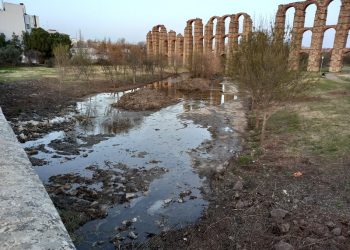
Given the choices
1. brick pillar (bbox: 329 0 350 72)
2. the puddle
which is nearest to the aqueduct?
brick pillar (bbox: 329 0 350 72)

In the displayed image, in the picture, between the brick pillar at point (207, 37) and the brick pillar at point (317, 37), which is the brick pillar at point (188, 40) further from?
the brick pillar at point (317, 37)

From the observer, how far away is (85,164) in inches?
407

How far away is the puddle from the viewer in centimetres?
677

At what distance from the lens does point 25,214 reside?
11.6ft

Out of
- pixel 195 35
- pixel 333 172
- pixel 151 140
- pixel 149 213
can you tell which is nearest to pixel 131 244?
pixel 149 213

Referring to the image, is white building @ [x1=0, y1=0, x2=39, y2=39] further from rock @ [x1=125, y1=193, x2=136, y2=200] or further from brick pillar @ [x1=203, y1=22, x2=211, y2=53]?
rock @ [x1=125, y1=193, x2=136, y2=200]

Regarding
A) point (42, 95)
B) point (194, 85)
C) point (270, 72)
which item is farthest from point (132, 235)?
point (194, 85)

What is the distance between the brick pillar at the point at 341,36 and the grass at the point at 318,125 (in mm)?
14475

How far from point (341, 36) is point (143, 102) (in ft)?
83.9

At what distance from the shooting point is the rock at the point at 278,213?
650 centimetres

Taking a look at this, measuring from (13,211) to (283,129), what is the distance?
41.0ft

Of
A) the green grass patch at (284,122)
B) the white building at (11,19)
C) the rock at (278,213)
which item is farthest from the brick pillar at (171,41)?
the rock at (278,213)

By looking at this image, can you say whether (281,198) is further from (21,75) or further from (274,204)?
(21,75)

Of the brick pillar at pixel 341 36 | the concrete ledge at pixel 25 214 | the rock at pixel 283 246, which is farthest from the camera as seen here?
the brick pillar at pixel 341 36
